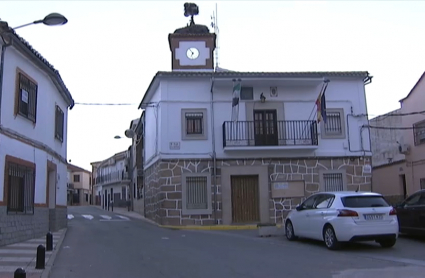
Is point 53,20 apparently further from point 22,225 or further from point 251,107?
point 251,107

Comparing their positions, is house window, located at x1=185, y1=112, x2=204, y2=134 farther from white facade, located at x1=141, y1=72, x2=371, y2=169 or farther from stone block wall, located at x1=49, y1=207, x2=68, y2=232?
stone block wall, located at x1=49, y1=207, x2=68, y2=232

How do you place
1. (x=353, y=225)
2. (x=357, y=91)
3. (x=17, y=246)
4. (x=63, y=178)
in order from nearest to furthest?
1. (x=353, y=225)
2. (x=17, y=246)
3. (x=63, y=178)
4. (x=357, y=91)

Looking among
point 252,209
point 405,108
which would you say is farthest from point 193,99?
point 405,108

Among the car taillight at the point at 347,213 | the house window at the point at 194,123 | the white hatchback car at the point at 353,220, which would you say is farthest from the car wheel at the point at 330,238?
the house window at the point at 194,123

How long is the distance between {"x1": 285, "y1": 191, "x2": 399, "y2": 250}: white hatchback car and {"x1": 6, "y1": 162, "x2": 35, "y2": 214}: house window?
8.19m

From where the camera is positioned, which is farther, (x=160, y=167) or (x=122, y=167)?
(x=122, y=167)

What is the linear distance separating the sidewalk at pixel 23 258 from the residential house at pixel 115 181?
1347 inches

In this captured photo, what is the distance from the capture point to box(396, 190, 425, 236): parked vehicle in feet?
41.2

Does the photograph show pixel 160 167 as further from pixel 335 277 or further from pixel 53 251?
pixel 335 277

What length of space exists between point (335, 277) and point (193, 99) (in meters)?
13.4

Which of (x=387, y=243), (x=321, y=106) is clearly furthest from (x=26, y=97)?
(x=321, y=106)

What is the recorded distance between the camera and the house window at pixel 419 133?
74.9 feet

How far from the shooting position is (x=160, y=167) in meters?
19.9

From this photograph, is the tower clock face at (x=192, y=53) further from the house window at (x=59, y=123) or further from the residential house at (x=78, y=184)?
the residential house at (x=78, y=184)
